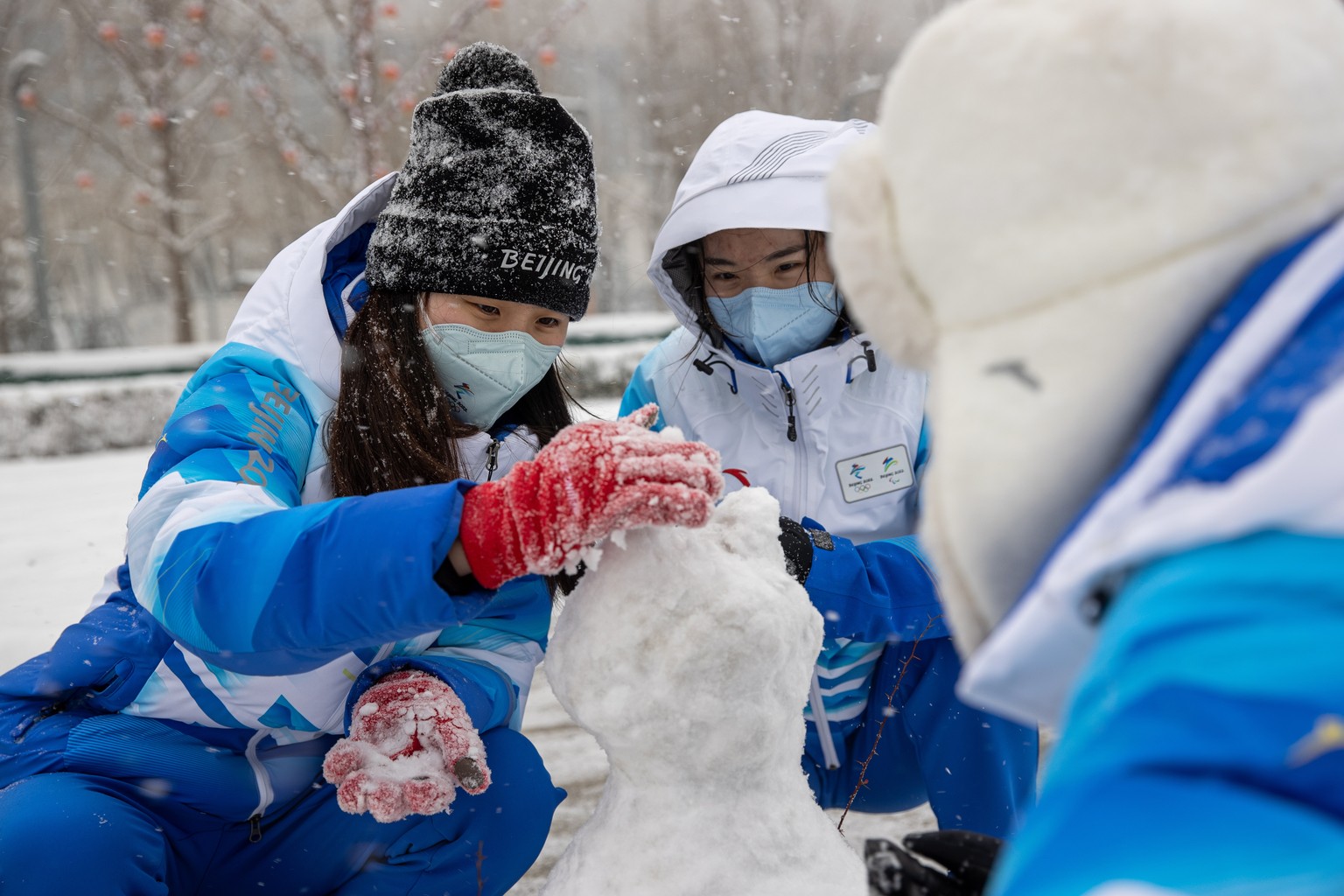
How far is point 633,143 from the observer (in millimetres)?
22609

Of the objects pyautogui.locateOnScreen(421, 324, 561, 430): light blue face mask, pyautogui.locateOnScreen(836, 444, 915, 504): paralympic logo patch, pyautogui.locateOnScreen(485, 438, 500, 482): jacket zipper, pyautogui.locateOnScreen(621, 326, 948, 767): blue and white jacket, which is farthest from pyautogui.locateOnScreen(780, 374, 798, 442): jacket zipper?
pyautogui.locateOnScreen(485, 438, 500, 482): jacket zipper

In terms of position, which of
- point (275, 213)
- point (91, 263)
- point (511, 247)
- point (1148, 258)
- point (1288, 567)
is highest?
point (1148, 258)

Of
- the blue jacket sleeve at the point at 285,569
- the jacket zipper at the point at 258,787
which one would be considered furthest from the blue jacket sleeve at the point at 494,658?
the blue jacket sleeve at the point at 285,569

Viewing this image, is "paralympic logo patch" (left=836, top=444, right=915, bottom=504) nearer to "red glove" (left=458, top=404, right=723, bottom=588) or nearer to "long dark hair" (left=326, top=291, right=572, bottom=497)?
"long dark hair" (left=326, top=291, right=572, bottom=497)

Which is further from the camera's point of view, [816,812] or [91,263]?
[91,263]

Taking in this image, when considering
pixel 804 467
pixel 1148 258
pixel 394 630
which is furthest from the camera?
A: pixel 804 467

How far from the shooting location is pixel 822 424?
2.18 meters

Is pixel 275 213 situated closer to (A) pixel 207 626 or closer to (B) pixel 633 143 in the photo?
(B) pixel 633 143

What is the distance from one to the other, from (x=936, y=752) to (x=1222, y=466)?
5.33ft

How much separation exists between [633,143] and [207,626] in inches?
886

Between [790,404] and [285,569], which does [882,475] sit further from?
[285,569]

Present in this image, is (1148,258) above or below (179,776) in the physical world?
above

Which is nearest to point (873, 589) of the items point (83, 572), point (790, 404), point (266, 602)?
point (790, 404)

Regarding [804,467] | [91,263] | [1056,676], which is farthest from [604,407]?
[91,263]
